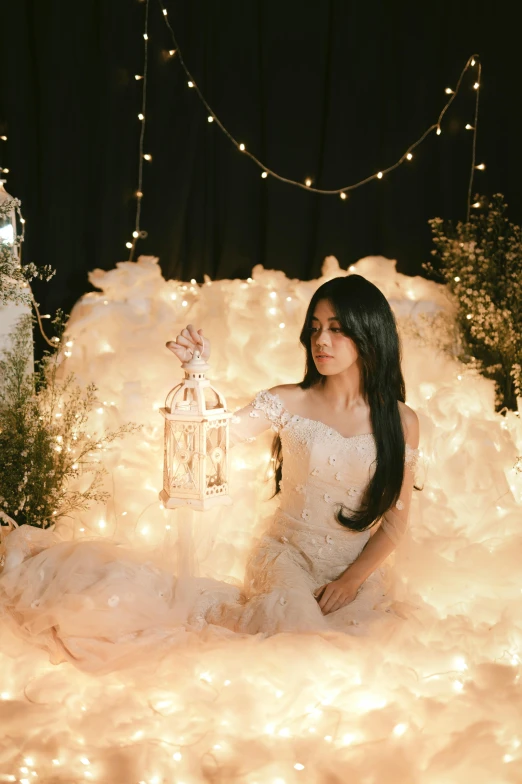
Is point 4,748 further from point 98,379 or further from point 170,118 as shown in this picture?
point 170,118

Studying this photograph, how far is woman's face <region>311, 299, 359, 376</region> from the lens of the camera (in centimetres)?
251

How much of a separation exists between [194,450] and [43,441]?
69 cm

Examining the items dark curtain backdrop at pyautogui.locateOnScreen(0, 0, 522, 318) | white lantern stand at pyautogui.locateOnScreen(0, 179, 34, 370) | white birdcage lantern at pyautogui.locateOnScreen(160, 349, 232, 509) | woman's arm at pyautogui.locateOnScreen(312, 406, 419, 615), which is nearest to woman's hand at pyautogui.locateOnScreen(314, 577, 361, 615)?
woman's arm at pyautogui.locateOnScreen(312, 406, 419, 615)

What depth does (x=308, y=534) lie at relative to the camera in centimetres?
259

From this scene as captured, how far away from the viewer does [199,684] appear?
2049 millimetres

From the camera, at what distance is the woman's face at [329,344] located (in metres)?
2.51

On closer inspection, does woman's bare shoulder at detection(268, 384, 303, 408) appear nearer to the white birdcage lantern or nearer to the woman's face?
Result: the woman's face

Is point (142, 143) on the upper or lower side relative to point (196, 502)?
upper

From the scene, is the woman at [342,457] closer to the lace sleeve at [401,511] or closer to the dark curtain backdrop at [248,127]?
the lace sleeve at [401,511]

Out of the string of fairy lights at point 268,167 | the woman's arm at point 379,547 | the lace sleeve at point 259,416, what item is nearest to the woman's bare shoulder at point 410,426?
the woman's arm at point 379,547

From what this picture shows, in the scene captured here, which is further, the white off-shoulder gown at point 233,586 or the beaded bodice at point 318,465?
the beaded bodice at point 318,465

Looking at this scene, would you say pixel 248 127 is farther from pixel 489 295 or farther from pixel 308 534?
pixel 308 534

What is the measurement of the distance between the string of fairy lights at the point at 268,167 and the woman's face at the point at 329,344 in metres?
1.20

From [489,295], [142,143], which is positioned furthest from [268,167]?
[489,295]
